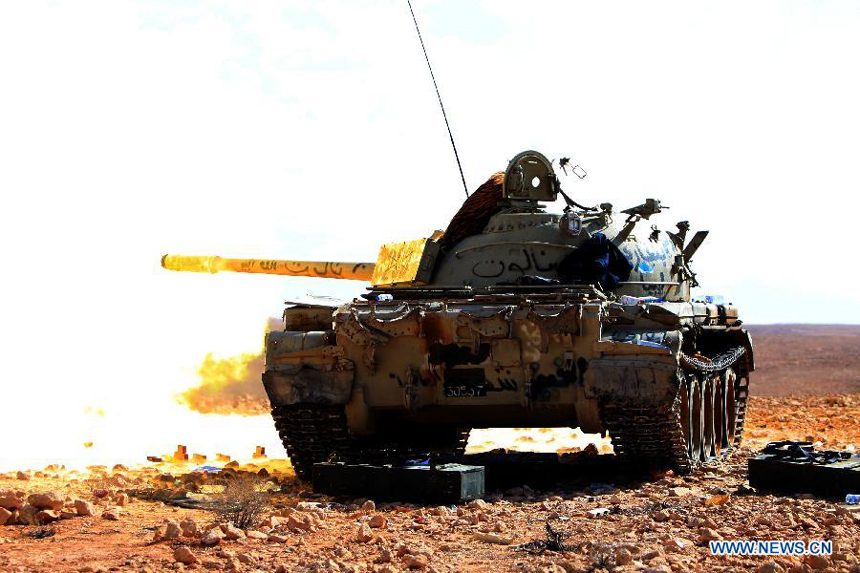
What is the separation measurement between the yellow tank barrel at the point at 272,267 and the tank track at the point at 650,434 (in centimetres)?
524

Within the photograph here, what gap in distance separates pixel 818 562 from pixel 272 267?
10942mm

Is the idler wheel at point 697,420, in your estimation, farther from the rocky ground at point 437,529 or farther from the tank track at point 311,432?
the tank track at point 311,432

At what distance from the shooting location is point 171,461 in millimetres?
15570

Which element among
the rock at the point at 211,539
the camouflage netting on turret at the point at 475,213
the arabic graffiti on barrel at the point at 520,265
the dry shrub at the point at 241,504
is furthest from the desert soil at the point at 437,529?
the camouflage netting on turret at the point at 475,213

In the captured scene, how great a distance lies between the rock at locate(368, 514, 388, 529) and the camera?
9.12 m

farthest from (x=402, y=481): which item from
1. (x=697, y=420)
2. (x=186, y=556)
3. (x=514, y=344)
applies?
(x=697, y=420)

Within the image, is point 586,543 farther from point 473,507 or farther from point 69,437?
point 69,437

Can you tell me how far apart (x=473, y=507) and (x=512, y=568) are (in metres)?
2.72

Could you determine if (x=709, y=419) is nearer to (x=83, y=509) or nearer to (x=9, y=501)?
(x=83, y=509)

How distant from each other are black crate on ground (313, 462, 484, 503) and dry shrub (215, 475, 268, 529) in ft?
2.42

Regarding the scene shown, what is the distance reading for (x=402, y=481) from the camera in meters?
10.5

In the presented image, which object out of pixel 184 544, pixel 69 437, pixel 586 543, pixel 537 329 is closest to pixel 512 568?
pixel 586 543

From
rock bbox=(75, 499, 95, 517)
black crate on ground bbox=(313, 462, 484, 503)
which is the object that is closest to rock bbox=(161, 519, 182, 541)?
rock bbox=(75, 499, 95, 517)

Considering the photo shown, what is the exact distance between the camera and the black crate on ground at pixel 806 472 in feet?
33.1
